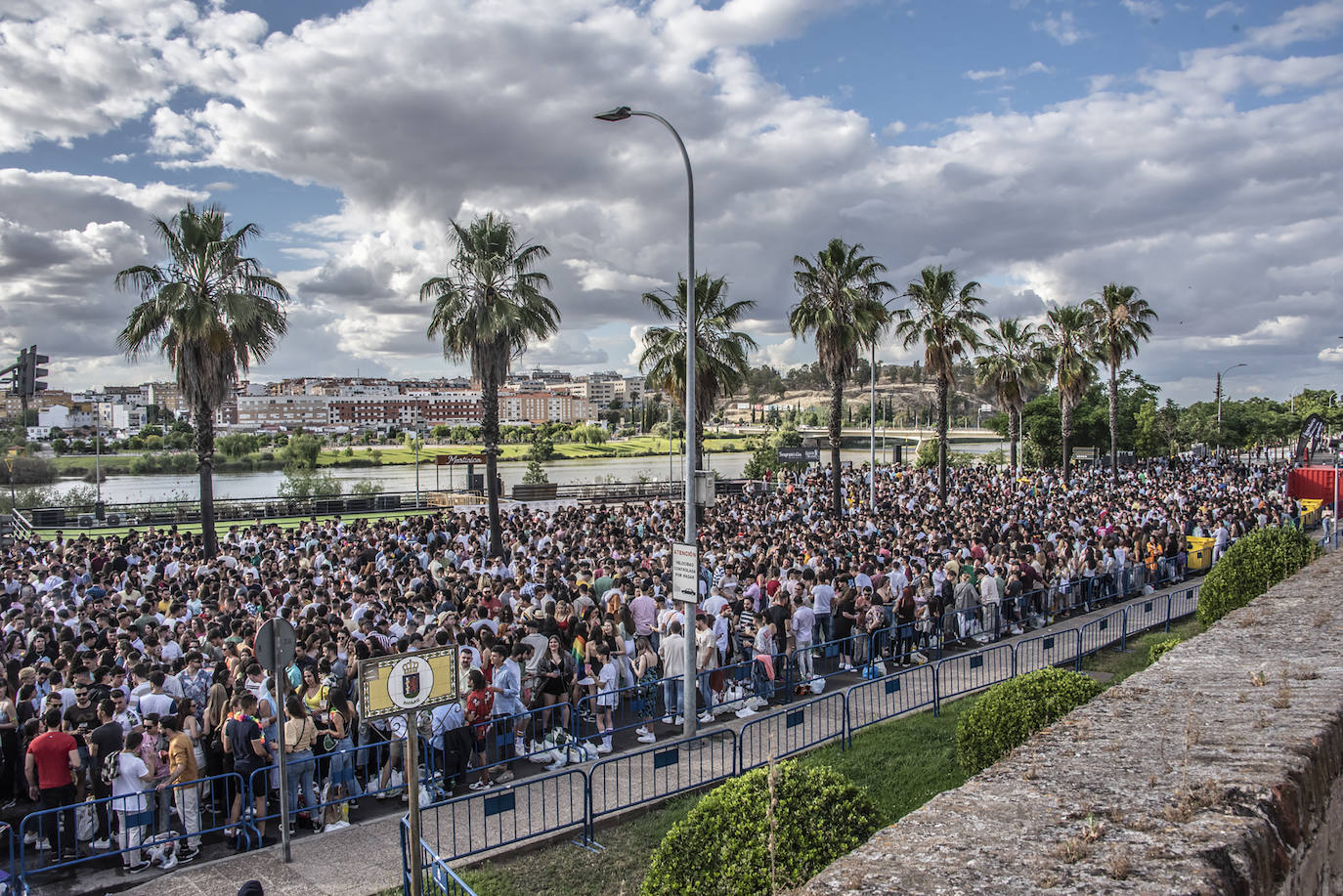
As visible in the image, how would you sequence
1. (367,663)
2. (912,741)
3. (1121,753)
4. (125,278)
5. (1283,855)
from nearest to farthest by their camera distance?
1. (1283,855)
2. (1121,753)
3. (367,663)
4. (912,741)
5. (125,278)

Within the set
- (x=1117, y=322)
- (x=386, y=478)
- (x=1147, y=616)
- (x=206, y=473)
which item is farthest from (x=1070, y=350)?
(x=386, y=478)

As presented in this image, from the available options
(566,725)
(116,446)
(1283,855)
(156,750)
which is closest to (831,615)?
(566,725)

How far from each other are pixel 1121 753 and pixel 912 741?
277 inches

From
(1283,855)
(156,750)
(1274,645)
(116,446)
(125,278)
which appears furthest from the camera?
(116,446)

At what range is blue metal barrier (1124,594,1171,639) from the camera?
16.2m

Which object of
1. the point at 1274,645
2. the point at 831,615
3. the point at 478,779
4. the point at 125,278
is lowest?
the point at 478,779

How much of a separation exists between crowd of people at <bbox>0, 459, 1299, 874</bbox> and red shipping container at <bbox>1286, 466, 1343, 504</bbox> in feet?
23.1

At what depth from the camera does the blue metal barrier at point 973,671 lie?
41.6 feet

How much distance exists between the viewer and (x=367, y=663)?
530 cm

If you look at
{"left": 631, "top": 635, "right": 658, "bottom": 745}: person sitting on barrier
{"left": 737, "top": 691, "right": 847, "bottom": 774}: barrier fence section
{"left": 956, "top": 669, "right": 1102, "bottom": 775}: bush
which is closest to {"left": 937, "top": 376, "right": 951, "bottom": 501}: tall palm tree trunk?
{"left": 737, "top": 691, "right": 847, "bottom": 774}: barrier fence section

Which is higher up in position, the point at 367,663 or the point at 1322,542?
the point at 367,663

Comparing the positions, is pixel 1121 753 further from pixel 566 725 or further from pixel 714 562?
pixel 714 562

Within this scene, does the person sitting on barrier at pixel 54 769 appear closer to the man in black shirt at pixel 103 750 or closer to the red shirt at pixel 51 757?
the red shirt at pixel 51 757

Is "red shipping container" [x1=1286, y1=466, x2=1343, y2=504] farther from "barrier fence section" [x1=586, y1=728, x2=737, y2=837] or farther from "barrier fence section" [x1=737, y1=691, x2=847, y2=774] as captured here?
"barrier fence section" [x1=586, y1=728, x2=737, y2=837]
